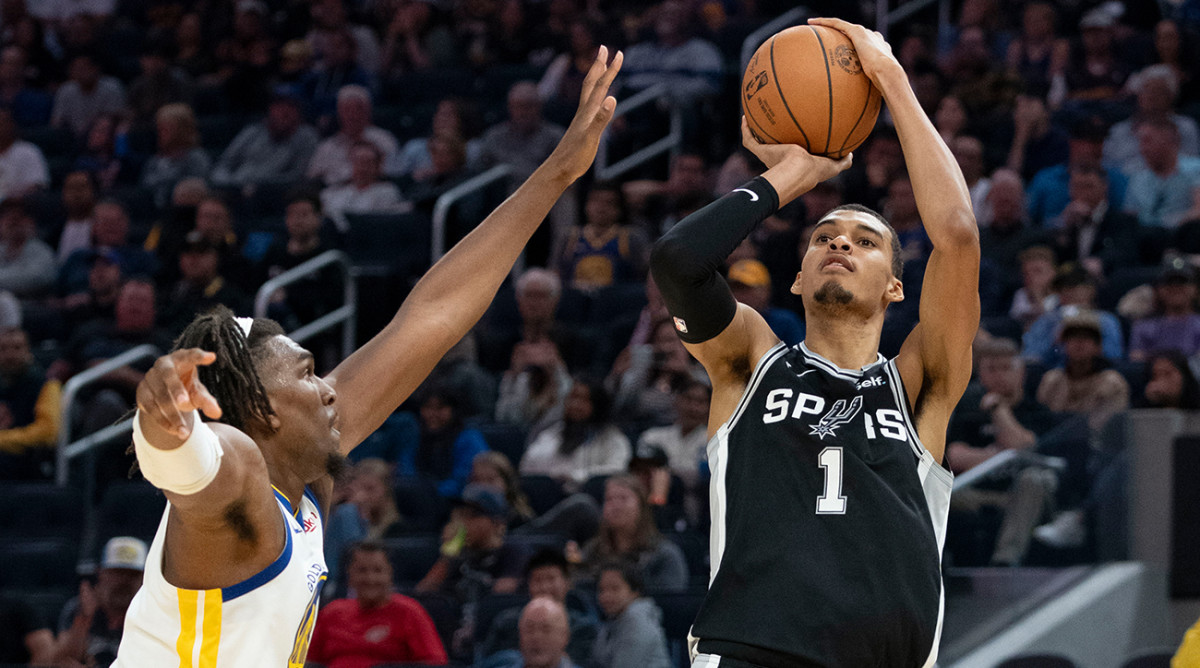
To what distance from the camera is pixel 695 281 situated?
11.6 ft

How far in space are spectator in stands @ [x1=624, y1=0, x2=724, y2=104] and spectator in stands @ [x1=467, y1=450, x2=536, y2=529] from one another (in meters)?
4.37

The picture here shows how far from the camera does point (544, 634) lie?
22.4ft

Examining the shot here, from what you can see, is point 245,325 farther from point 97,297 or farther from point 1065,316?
point 97,297

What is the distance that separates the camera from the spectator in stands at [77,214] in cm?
1218

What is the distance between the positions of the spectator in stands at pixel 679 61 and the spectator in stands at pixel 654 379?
3410 millimetres

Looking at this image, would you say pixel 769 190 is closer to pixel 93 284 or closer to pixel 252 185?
pixel 93 284

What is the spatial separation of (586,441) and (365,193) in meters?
3.77

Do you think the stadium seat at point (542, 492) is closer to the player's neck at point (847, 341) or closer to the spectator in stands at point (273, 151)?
the spectator in stands at point (273, 151)

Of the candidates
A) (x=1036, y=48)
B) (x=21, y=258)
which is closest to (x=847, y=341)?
(x=1036, y=48)

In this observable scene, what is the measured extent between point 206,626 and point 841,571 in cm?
136

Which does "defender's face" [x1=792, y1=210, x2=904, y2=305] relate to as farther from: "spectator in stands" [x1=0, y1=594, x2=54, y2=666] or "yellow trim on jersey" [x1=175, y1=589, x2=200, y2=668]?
"spectator in stands" [x1=0, y1=594, x2=54, y2=666]

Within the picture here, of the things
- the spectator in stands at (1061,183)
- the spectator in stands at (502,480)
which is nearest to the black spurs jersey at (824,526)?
the spectator in stands at (502,480)

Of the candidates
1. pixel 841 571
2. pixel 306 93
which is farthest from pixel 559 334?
pixel 841 571

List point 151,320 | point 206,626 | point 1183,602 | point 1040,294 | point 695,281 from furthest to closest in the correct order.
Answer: point 151,320 < point 1040,294 < point 1183,602 < point 695,281 < point 206,626
